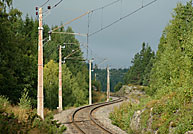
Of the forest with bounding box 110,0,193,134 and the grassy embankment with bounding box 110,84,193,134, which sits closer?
the grassy embankment with bounding box 110,84,193,134

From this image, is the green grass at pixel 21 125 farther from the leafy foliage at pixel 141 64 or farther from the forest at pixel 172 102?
the leafy foliage at pixel 141 64

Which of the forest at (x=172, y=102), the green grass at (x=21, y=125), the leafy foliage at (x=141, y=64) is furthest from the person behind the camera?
the leafy foliage at (x=141, y=64)

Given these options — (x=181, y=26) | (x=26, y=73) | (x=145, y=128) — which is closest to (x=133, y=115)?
(x=145, y=128)

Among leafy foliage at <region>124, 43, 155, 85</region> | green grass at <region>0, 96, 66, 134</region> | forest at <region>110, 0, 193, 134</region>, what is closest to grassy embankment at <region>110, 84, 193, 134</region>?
forest at <region>110, 0, 193, 134</region>

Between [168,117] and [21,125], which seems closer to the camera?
[21,125]

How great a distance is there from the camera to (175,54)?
25.2 meters

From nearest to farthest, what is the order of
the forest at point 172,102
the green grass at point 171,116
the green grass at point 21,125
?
the green grass at point 21,125 → the green grass at point 171,116 → the forest at point 172,102

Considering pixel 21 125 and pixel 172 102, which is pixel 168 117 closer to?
pixel 172 102

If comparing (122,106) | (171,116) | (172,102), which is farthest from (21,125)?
(122,106)

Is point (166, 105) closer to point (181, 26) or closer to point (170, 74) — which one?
point (170, 74)

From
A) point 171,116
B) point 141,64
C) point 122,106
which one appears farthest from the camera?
point 141,64

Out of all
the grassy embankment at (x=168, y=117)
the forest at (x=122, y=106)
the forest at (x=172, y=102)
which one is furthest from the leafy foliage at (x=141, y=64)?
the grassy embankment at (x=168, y=117)

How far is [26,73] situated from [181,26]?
1908 centimetres

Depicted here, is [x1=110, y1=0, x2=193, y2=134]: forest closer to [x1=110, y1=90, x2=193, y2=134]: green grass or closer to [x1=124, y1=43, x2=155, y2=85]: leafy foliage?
[x1=110, y1=90, x2=193, y2=134]: green grass
